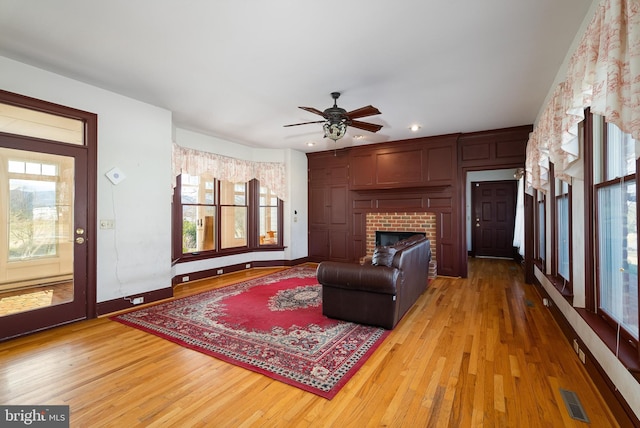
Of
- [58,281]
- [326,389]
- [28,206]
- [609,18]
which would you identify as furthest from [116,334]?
[609,18]

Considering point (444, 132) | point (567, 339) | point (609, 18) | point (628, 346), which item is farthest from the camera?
point (444, 132)

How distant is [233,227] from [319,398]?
15.7 feet

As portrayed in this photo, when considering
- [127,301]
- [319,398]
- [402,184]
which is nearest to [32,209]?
[127,301]

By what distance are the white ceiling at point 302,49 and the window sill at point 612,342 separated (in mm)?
2348

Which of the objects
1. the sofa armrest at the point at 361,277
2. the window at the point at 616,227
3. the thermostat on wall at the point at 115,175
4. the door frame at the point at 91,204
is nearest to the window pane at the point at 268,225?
the thermostat on wall at the point at 115,175

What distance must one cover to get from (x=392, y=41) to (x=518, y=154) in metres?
3.89

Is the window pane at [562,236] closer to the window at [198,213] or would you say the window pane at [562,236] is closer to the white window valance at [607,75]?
the white window valance at [607,75]

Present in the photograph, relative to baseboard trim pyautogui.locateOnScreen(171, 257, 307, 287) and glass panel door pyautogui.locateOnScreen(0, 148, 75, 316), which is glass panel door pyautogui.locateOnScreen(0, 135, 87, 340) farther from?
baseboard trim pyautogui.locateOnScreen(171, 257, 307, 287)

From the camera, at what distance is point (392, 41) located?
2.58 metres

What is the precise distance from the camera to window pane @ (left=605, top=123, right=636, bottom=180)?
1.81m

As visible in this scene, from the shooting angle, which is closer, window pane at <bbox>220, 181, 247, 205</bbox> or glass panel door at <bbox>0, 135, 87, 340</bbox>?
glass panel door at <bbox>0, 135, 87, 340</bbox>

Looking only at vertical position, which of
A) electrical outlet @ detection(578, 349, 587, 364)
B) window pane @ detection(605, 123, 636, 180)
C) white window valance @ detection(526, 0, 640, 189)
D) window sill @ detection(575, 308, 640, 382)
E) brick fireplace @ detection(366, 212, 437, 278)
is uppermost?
white window valance @ detection(526, 0, 640, 189)

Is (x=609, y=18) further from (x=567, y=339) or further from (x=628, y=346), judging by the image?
(x=567, y=339)

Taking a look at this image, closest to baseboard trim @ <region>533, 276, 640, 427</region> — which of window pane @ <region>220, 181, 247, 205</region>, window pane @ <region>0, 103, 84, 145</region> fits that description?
window pane @ <region>0, 103, 84, 145</region>
